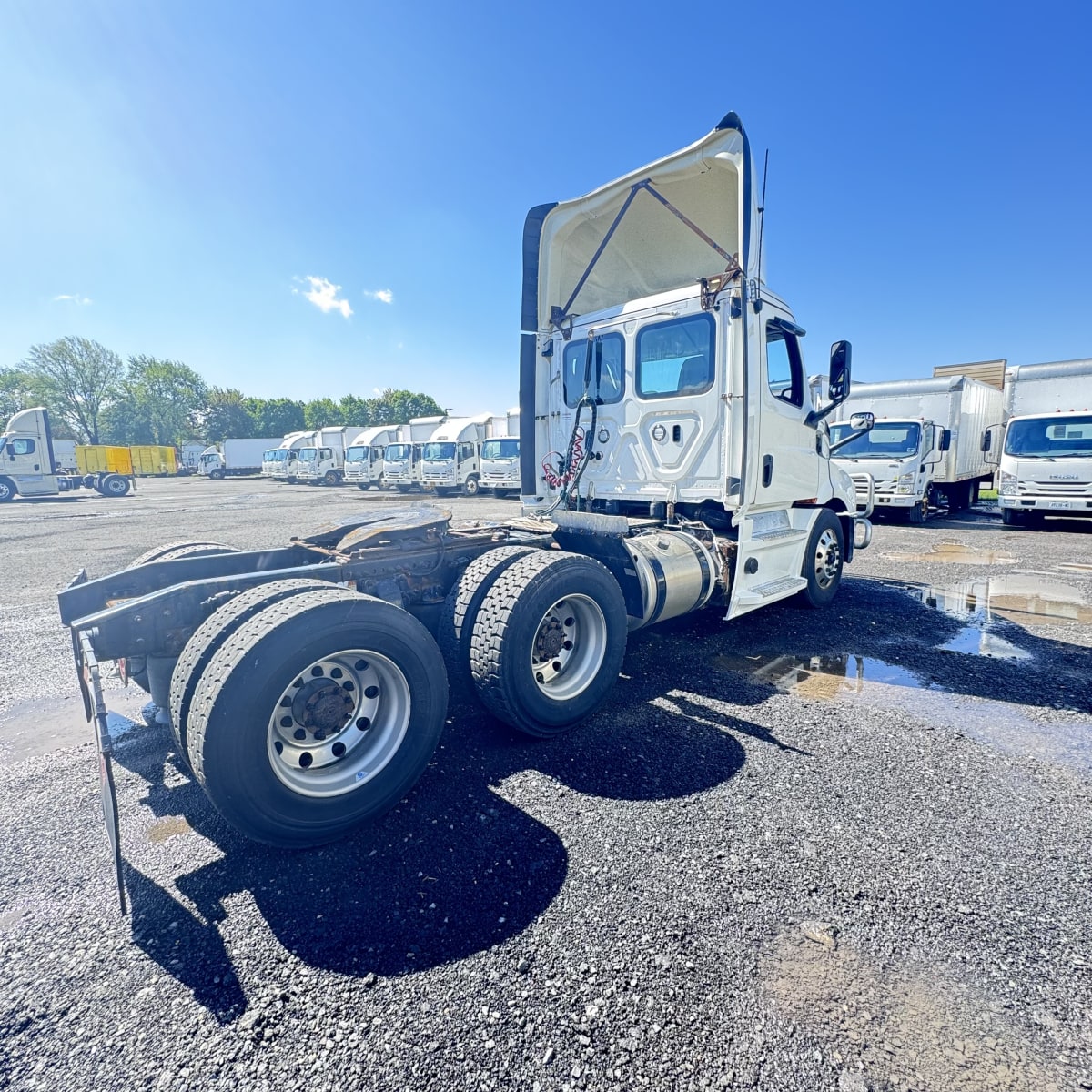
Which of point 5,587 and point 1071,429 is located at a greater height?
point 1071,429

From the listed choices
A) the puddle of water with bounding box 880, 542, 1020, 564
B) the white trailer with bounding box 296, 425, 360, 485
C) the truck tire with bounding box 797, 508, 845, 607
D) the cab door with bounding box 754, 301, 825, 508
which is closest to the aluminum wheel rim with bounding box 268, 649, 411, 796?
the cab door with bounding box 754, 301, 825, 508

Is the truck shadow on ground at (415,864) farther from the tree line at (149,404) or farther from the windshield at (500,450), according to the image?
the tree line at (149,404)

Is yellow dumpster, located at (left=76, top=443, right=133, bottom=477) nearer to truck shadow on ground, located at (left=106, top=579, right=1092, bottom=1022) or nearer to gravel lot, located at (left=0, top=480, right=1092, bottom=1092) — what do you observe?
truck shadow on ground, located at (left=106, top=579, right=1092, bottom=1022)

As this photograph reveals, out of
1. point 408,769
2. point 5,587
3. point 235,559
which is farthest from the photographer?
point 5,587

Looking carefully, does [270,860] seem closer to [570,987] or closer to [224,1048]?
[224,1048]

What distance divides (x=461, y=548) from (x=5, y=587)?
8.10 metres

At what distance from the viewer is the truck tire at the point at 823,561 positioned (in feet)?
20.8

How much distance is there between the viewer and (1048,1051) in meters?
1.73

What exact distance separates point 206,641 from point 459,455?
24365 millimetres

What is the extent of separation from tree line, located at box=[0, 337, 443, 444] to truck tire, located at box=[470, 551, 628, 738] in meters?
75.9

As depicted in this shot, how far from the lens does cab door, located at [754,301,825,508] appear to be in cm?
520

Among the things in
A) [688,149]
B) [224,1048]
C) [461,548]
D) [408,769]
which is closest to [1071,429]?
[688,149]

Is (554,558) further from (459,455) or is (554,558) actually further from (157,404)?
(157,404)

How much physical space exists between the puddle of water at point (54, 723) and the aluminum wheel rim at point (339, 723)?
5.88ft
